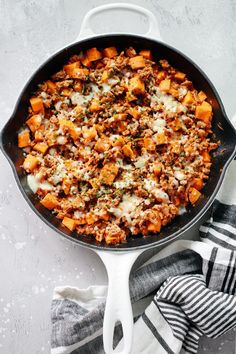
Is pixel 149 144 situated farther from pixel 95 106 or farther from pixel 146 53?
pixel 146 53

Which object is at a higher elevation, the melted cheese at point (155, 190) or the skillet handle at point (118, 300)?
the melted cheese at point (155, 190)

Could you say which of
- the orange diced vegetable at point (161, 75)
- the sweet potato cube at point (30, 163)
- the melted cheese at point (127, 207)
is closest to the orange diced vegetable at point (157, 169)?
the melted cheese at point (127, 207)

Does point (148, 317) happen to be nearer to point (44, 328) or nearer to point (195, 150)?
point (44, 328)

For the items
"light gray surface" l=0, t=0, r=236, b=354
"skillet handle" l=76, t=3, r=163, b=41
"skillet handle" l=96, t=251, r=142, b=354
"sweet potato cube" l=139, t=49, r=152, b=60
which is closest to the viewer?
"skillet handle" l=96, t=251, r=142, b=354

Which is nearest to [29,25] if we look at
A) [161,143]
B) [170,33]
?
[170,33]

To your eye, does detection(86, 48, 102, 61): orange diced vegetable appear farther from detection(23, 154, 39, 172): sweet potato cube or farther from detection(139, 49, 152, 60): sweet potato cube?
detection(23, 154, 39, 172): sweet potato cube

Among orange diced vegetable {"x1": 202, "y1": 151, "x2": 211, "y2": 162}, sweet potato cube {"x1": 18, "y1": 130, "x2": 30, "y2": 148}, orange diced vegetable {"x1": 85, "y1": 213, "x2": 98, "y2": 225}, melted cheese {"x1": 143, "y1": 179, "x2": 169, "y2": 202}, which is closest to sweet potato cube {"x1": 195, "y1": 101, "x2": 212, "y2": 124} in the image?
orange diced vegetable {"x1": 202, "y1": 151, "x2": 211, "y2": 162}

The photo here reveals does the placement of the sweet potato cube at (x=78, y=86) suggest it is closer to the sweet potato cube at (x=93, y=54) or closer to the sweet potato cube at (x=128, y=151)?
the sweet potato cube at (x=93, y=54)
